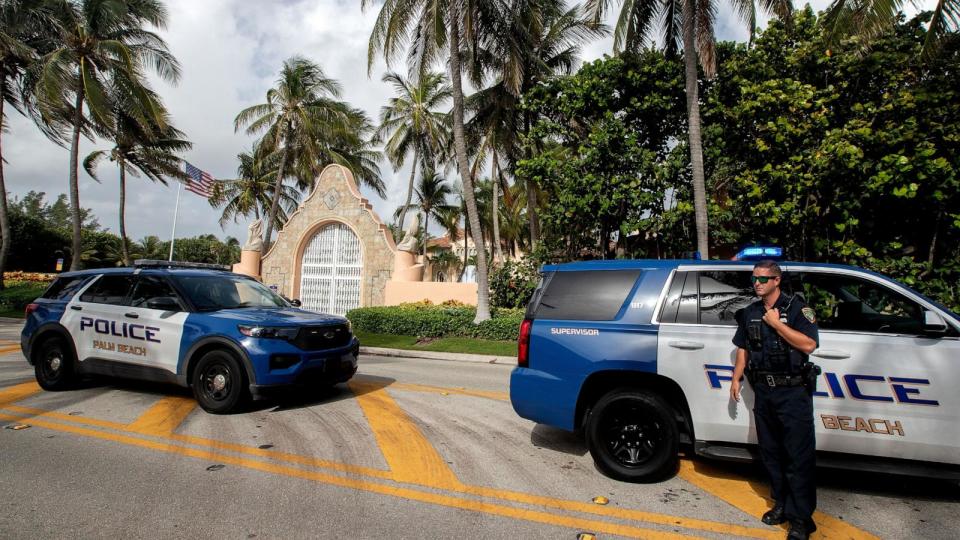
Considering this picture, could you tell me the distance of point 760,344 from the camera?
341cm

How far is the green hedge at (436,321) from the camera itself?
1503 centimetres

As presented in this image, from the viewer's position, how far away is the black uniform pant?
3174mm

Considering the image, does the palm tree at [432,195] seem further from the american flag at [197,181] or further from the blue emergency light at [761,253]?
the blue emergency light at [761,253]

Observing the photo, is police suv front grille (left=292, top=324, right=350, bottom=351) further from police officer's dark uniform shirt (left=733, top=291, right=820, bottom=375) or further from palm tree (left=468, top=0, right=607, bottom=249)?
palm tree (left=468, top=0, right=607, bottom=249)

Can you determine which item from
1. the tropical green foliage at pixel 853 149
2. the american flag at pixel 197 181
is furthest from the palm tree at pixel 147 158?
the tropical green foliage at pixel 853 149

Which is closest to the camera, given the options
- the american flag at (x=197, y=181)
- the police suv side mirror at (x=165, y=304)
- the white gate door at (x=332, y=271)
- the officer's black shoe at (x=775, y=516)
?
the officer's black shoe at (x=775, y=516)

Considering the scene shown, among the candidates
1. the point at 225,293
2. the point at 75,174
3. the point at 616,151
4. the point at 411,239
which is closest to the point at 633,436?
the point at 225,293

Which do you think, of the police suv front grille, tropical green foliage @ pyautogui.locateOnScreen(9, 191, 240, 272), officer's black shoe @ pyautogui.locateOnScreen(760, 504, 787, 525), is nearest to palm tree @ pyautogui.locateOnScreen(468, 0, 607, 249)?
the police suv front grille

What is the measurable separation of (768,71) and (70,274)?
14238 millimetres

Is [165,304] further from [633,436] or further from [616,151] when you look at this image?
[616,151]

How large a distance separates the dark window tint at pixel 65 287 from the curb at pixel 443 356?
23.6ft

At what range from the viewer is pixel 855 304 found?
400cm

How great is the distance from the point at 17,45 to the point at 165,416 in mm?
22768

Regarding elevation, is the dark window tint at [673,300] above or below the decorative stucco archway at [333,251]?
below
